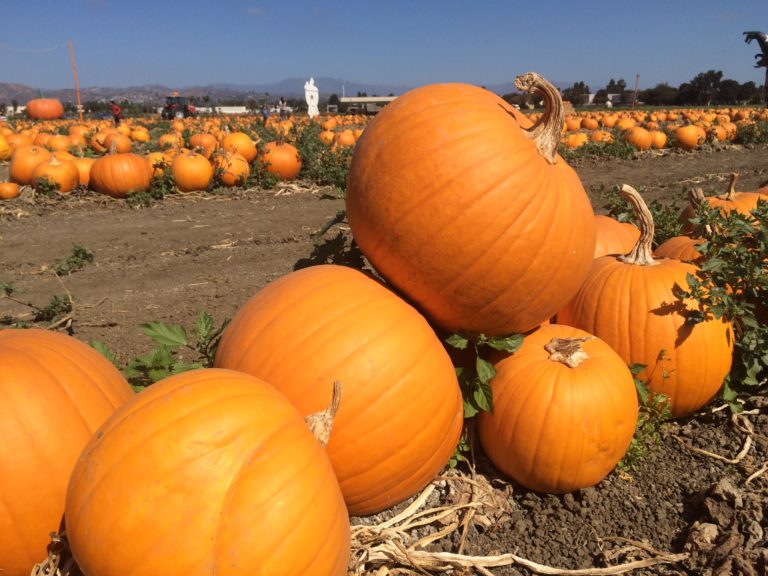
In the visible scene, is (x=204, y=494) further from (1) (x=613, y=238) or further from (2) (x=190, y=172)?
(2) (x=190, y=172)

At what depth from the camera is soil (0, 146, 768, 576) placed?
97.2 inches

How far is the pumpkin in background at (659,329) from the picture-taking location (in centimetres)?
305

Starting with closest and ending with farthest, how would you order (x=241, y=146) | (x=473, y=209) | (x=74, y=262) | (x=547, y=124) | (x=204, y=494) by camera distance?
1. (x=204, y=494)
2. (x=473, y=209)
3. (x=547, y=124)
4. (x=74, y=262)
5. (x=241, y=146)

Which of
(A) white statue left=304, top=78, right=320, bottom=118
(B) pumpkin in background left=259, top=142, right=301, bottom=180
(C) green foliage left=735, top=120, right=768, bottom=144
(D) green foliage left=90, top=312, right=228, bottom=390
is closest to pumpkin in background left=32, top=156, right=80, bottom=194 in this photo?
(B) pumpkin in background left=259, top=142, right=301, bottom=180

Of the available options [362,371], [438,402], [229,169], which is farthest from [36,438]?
[229,169]

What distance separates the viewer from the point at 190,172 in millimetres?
11039

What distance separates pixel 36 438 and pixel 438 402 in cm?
147

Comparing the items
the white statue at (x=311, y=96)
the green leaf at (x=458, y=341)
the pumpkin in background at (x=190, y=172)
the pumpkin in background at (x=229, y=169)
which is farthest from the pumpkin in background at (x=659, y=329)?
the white statue at (x=311, y=96)

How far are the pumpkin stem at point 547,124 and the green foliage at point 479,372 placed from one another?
33.0 inches

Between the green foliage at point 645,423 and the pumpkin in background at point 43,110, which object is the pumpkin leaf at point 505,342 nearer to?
the green foliage at point 645,423

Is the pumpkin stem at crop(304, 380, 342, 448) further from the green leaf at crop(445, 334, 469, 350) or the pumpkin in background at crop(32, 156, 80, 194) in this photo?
the pumpkin in background at crop(32, 156, 80, 194)

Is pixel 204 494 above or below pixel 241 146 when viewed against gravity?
below

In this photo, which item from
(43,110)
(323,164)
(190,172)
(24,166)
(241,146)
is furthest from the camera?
(43,110)

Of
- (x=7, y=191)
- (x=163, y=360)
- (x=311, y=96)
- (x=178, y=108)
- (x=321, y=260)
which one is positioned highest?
(x=311, y=96)
